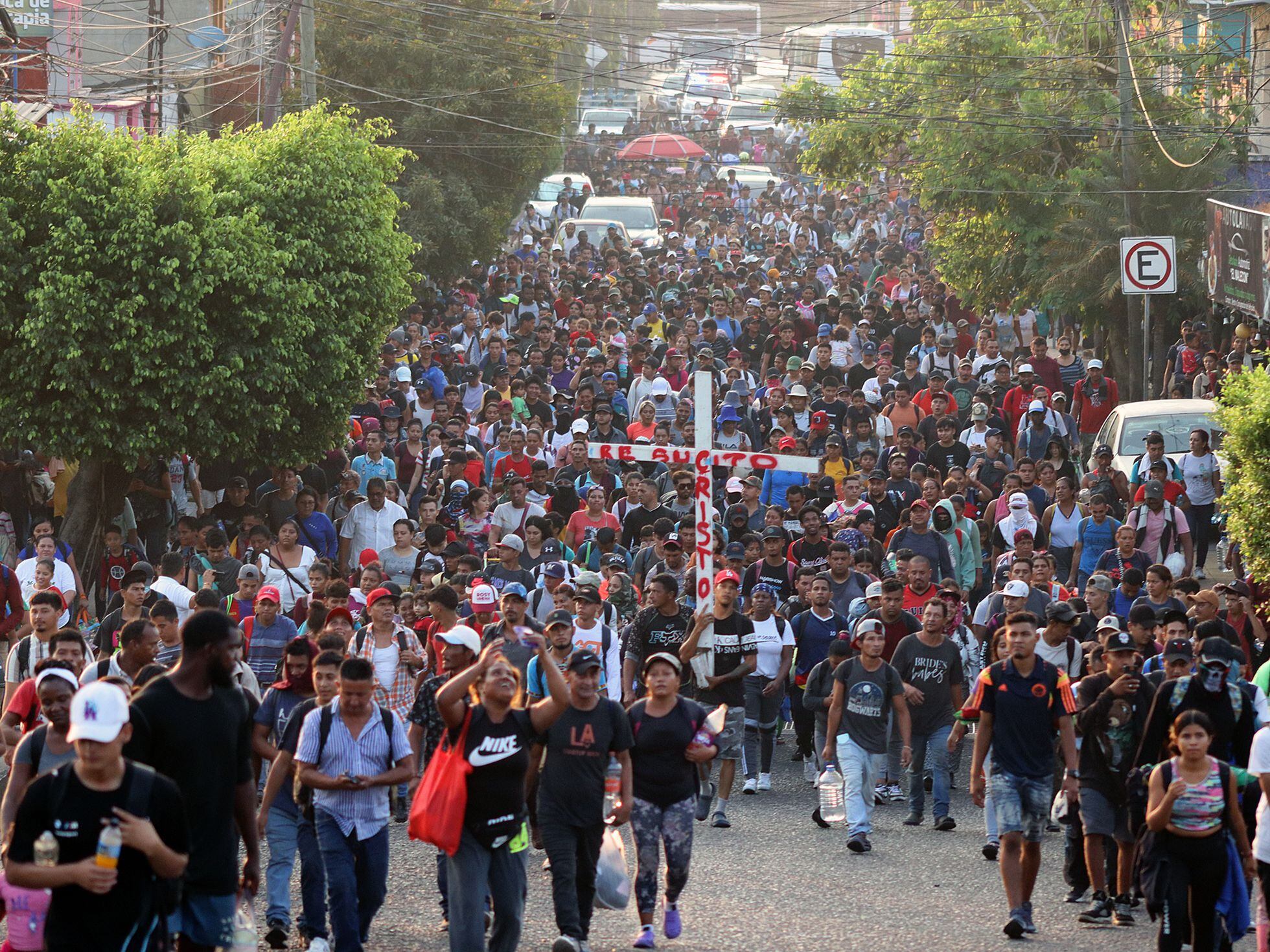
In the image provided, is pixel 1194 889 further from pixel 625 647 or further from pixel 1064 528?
pixel 1064 528

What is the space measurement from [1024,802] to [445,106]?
2456cm

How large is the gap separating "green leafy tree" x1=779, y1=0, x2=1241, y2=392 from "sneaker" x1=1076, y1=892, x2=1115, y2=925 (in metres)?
17.1

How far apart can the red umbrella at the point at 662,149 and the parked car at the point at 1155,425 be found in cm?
3376

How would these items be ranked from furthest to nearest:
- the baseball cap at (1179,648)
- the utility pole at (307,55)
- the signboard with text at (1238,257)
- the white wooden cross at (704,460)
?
the utility pole at (307,55)
the signboard with text at (1238,257)
the white wooden cross at (704,460)
the baseball cap at (1179,648)

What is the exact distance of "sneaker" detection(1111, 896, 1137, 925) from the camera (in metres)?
10.2

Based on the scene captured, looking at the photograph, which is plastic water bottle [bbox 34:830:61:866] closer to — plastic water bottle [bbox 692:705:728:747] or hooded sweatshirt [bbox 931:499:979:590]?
plastic water bottle [bbox 692:705:728:747]

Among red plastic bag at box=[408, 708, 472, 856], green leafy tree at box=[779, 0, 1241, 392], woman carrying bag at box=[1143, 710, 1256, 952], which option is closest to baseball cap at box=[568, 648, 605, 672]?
red plastic bag at box=[408, 708, 472, 856]

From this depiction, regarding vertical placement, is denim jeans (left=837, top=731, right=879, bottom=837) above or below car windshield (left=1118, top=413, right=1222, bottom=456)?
below

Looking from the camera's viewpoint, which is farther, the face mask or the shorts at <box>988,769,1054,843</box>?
the shorts at <box>988,769,1054,843</box>

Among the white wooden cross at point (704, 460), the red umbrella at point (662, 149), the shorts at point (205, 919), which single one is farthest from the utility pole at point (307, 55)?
the red umbrella at point (662, 149)

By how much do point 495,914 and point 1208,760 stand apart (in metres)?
3.21

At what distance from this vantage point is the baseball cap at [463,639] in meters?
9.15

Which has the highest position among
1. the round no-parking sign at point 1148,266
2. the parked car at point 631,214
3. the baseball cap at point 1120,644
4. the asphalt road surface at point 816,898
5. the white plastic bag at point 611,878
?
the parked car at point 631,214

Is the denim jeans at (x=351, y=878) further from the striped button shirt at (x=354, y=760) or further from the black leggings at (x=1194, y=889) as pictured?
the black leggings at (x=1194, y=889)
